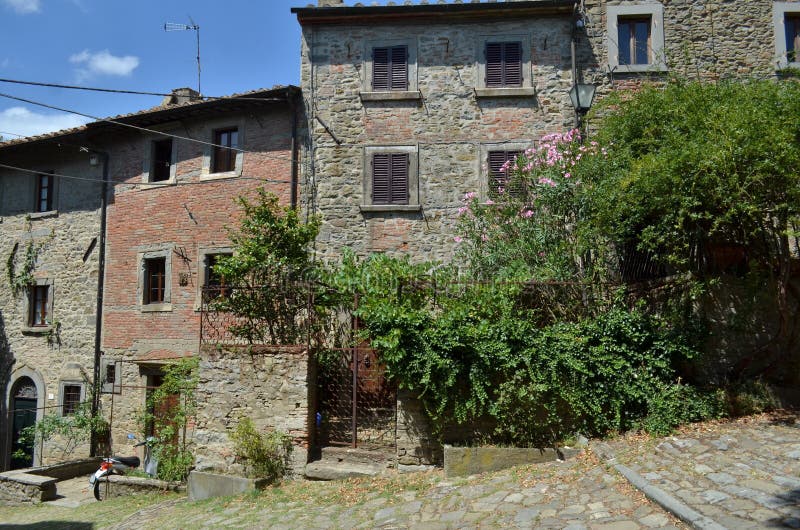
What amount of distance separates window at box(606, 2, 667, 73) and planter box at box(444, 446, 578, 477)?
27.9 feet

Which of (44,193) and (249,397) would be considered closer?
(249,397)

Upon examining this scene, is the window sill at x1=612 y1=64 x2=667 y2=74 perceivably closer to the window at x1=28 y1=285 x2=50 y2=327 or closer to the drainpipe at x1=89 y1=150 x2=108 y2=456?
the drainpipe at x1=89 y1=150 x2=108 y2=456

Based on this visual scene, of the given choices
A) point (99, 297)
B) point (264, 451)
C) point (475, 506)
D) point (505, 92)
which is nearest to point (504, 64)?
point (505, 92)

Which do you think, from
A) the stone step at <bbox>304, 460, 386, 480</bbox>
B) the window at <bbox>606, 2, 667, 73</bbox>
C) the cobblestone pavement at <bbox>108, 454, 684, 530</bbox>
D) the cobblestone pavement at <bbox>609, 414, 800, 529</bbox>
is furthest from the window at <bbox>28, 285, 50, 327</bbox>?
the window at <bbox>606, 2, 667, 73</bbox>

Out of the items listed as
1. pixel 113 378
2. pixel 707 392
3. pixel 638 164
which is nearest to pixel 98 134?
pixel 113 378

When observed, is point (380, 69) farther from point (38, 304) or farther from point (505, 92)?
point (38, 304)

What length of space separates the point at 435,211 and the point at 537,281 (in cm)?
405

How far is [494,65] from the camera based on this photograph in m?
12.8

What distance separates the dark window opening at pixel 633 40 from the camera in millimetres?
12727

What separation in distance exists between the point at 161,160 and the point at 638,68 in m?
11.5

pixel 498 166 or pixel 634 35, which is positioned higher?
pixel 634 35

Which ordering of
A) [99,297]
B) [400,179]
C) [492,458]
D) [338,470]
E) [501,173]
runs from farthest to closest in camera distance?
[99,297] < [400,179] < [501,173] < [338,470] < [492,458]

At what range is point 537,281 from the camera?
29.6 feet

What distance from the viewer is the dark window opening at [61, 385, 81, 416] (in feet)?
49.5
